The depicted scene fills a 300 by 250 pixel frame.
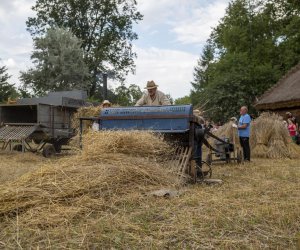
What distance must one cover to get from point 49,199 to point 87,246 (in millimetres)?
1349

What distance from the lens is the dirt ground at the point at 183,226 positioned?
363 cm

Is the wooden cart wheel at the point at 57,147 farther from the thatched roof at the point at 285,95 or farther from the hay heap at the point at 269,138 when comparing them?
the thatched roof at the point at 285,95

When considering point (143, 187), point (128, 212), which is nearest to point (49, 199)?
point (128, 212)

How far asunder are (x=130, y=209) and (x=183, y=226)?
34.1 inches

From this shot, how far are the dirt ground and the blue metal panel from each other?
1780 millimetres

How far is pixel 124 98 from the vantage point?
44.3 metres

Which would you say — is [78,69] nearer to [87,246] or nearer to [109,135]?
[109,135]

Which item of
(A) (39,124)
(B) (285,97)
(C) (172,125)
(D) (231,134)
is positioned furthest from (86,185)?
(B) (285,97)

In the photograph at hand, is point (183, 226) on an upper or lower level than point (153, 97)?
lower

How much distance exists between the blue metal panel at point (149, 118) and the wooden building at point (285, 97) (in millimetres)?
15112

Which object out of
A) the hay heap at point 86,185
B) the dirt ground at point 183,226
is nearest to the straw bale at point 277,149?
the hay heap at point 86,185

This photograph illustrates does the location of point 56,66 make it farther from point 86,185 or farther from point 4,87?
point 86,185

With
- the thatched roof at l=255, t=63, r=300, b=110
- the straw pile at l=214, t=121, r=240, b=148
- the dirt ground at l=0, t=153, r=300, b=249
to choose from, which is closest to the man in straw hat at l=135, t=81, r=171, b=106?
the dirt ground at l=0, t=153, r=300, b=249

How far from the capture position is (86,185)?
5.02m
